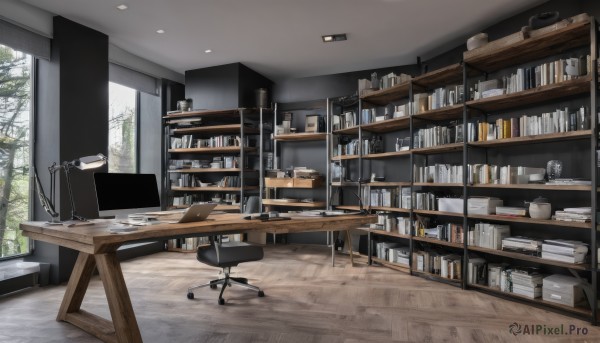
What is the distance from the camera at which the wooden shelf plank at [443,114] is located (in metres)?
4.11

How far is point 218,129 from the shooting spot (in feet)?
20.0

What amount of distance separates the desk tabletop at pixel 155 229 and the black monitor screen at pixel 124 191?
0.76 feet

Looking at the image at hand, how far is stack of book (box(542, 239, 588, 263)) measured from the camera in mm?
3100

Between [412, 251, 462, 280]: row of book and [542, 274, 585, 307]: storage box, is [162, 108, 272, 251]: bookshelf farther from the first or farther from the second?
[542, 274, 585, 307]: storage box

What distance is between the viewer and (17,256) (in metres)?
4.19

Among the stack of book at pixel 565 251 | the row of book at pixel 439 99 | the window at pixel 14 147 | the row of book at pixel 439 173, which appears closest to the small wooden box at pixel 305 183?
the row of book at pixel 439 173

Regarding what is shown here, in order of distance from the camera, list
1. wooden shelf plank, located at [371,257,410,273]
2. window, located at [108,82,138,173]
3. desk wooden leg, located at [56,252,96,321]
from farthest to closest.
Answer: window, located at [108,82,138,173] → wooden shelf plank, located at [371,257,410,273] → desk wooden leg, located at [56,252,96,321]

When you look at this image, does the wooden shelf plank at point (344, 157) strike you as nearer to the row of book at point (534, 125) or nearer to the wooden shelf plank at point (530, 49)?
the row of book at point (534, 125)

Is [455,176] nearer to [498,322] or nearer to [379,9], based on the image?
[498,322]

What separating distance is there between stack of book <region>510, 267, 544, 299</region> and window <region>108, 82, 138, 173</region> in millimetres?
5308

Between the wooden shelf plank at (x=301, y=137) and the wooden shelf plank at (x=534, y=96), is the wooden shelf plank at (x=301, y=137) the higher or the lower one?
the lower one

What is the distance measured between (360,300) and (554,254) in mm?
1749

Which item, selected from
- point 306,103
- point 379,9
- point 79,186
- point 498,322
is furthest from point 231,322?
point 306,103

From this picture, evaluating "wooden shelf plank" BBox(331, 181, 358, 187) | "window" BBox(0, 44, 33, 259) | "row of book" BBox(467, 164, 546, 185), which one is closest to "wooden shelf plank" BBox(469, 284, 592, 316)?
"row of book" BBox(467, 164, 546, 185)
